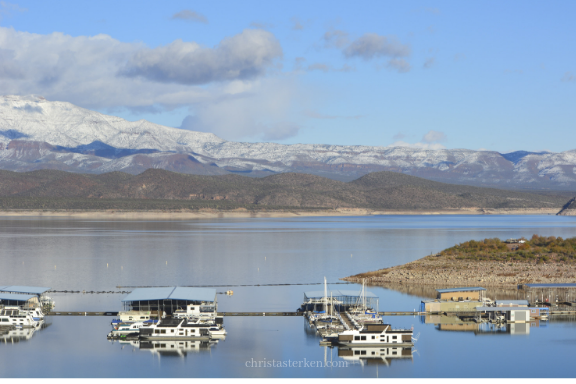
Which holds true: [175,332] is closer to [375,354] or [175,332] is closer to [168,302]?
[168,302]

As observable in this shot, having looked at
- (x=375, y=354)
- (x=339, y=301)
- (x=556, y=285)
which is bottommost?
(x=375, y=354)

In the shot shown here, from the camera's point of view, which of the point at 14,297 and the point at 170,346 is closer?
the point at 170,346

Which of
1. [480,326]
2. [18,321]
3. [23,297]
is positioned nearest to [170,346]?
[18,321]

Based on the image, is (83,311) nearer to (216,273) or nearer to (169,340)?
(169,340)

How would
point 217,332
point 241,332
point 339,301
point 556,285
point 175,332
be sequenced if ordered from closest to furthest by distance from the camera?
point 175,332, point 217,332, point 241,332, point 339,301, point 556,285

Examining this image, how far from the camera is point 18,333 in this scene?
147ft

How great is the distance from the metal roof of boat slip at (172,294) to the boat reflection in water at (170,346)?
5.45 m

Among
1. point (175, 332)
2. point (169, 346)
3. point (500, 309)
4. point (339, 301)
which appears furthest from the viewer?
point (339, 301)

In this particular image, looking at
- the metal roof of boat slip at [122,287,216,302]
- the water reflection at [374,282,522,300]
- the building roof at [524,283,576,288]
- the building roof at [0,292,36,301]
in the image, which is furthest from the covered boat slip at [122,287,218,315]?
the building roof at [524,283,576,288]

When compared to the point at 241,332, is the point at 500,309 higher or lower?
higher

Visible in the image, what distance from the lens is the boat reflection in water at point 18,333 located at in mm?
42847

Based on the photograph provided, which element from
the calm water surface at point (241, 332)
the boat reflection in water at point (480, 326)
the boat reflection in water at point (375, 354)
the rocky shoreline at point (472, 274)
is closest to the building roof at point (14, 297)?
the calm water surface at point (241, 332)

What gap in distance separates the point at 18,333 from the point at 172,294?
31.6 feet

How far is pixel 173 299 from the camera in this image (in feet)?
157
